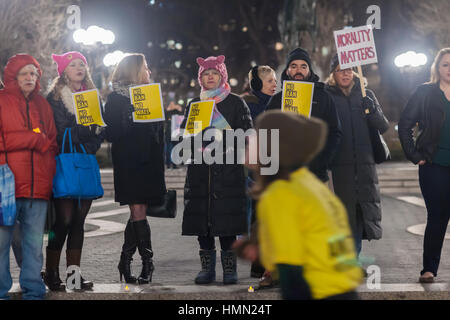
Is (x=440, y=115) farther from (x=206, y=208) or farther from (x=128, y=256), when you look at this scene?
(x=128, y=256)

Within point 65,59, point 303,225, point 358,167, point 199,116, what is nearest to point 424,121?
point 358,167

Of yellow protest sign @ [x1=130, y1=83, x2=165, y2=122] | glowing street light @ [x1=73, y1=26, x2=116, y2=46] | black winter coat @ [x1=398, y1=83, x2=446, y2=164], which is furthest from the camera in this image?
glowing street light @ [x1=73, y1=26, x2=116, y2=46]

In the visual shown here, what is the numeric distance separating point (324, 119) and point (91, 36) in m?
14.0

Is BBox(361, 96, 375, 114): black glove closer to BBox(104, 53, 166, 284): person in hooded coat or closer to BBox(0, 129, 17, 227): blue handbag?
BBox(104, 53, 166, 284): person in hooded coat

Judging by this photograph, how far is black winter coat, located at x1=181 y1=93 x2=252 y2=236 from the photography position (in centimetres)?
644

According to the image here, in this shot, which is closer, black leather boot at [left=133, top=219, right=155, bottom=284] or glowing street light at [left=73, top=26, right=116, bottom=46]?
black leather boot at [left=133, top=219, right=155, bottom=284]

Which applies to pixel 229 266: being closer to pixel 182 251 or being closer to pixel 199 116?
pixel 199 116

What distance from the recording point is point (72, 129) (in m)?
6.10

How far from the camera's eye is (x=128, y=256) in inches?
255

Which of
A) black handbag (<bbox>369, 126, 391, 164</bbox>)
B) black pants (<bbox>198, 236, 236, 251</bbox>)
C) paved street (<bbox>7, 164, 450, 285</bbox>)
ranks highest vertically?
black handbag (<bbox>369, 126, 391, 164</bbox>)

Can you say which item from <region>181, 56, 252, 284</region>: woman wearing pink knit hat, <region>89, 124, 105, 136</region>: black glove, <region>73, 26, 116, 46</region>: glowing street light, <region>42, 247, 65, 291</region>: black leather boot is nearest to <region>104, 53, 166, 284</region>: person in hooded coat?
<region>89, 124, 105, 136</region>: black glove

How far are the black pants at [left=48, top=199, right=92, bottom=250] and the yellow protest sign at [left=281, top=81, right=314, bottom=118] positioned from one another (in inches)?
75.7

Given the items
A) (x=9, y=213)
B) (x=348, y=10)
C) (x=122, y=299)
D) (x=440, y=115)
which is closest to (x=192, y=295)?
(x=122, y=299)

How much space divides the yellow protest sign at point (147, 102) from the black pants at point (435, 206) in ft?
7.78
